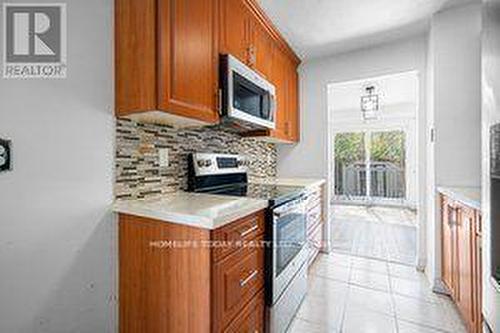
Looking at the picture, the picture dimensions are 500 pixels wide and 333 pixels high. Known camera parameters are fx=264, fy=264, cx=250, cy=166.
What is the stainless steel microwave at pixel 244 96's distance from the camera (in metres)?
1.57

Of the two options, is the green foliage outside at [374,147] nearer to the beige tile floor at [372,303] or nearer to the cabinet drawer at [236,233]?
the beige tile floor at [372,303]

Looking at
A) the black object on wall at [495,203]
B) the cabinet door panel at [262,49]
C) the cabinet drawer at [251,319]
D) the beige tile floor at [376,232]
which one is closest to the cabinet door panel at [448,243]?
the beige tile floor at [376,232]

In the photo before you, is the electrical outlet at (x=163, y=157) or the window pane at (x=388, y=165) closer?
the electrical outlet at (x=163, y=157)

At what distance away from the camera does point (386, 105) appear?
586 cm

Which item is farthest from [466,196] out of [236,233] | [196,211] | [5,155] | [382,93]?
[382,93]

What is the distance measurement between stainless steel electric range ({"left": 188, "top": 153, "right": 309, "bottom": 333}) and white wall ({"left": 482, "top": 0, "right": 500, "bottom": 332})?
0.86m

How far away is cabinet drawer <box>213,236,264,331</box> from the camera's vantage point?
1016mm

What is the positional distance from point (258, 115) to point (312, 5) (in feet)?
3.15

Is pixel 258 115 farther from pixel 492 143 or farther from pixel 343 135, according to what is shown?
pixel 343 135

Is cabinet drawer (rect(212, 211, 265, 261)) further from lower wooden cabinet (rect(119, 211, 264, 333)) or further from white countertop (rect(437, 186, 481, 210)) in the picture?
white countertop (rect(437, 186, 481, 210))

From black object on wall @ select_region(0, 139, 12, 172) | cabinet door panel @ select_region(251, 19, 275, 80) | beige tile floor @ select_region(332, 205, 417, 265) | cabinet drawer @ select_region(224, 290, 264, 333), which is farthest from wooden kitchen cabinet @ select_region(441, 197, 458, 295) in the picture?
black object on wall @ select_region(0, 139, 12, 172)

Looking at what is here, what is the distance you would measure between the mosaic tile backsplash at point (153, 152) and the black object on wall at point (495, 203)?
149 centimetres

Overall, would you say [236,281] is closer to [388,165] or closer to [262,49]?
[262,49]

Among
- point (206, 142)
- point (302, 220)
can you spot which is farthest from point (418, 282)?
point (206, 142)
